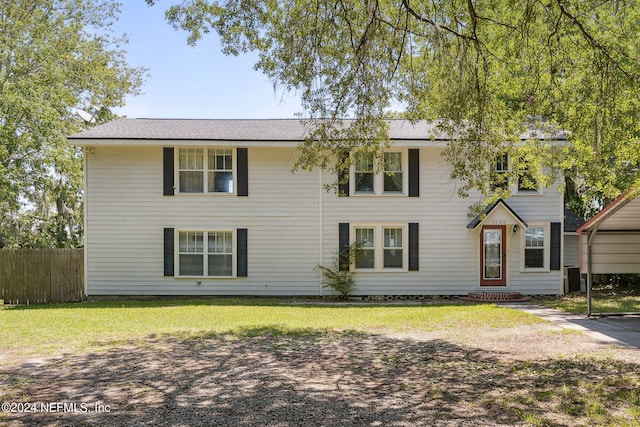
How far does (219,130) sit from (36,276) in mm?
6914

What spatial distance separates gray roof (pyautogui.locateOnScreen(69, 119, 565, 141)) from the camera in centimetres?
1563

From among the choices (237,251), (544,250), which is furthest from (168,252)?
(544,250)

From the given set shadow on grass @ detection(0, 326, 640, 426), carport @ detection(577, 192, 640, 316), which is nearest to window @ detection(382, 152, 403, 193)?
carport @ detection(577, 192, 640, 316)

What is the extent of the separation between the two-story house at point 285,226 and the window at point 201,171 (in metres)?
0.03

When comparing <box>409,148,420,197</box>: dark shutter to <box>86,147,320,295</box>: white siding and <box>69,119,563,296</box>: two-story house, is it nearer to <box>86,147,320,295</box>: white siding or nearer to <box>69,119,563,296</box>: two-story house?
<box>69,119,563,296</box>: two-story house

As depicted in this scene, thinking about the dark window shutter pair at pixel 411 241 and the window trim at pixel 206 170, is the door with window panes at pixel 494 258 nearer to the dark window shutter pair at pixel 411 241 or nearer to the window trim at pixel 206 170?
the dark window shutter pair at pixel 411 241

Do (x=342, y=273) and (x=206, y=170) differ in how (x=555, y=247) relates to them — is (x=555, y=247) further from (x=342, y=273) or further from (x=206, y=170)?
(x=206, y=170)

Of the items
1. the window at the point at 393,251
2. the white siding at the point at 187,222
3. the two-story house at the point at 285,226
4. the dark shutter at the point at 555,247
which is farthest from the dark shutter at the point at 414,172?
the dark shutter at the point at 555,247

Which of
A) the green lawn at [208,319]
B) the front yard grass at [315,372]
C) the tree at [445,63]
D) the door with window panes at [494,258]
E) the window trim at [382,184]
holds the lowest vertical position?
the green lawn at [208,319]

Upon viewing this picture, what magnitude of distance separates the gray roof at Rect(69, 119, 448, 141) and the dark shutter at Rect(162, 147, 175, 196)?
508 mm

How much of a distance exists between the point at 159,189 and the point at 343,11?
9.86 meters

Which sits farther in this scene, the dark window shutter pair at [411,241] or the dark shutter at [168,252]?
the dark window shutter pair at [411,241]

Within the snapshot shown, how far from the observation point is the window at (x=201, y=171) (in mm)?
16188

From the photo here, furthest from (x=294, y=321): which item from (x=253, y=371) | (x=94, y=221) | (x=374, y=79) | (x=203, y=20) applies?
(x=94, y=221)
